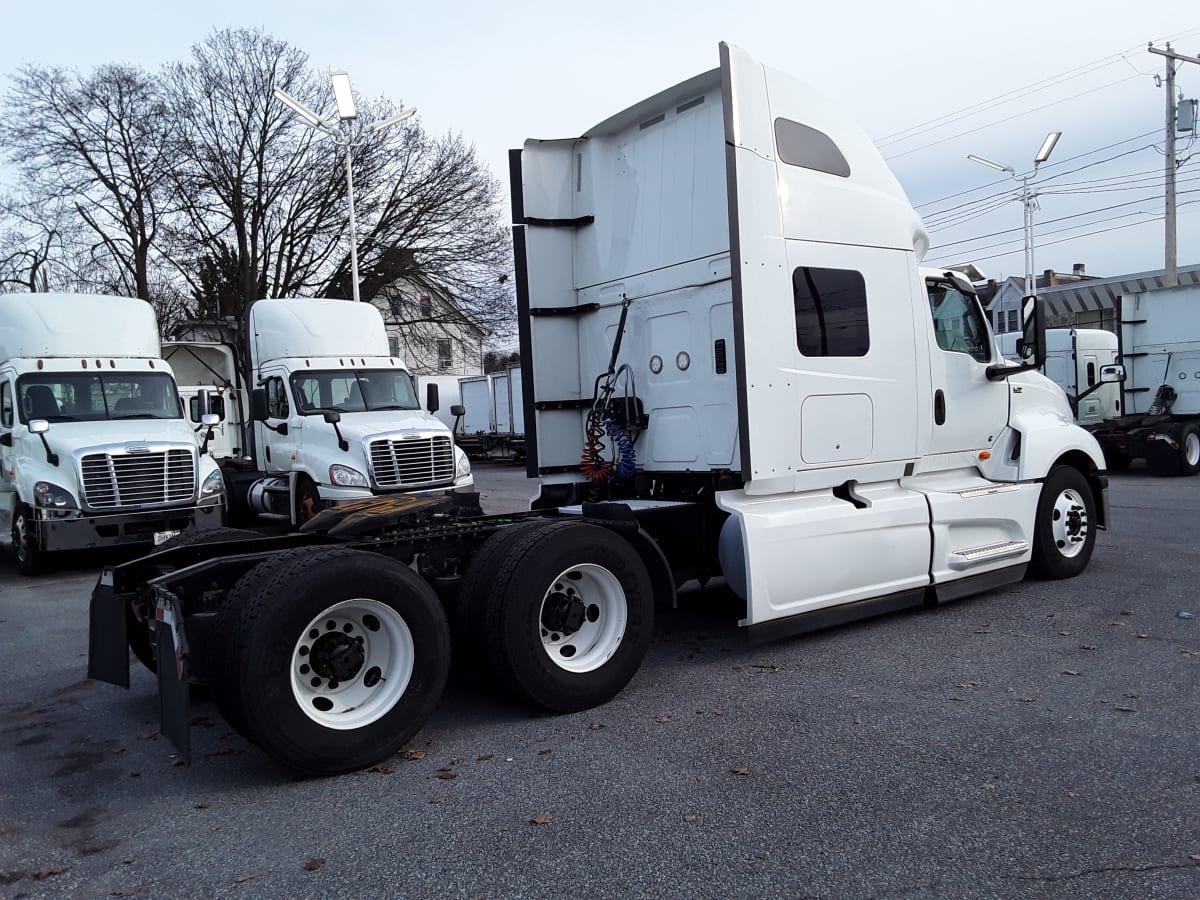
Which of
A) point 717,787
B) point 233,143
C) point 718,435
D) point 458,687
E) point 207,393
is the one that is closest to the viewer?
point 717,787

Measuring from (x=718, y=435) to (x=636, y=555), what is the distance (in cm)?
129

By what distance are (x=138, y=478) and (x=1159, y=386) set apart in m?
18.4

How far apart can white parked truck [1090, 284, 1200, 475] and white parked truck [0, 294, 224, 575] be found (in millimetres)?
16395

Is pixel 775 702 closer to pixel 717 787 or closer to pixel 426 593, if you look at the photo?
pixel 717 787

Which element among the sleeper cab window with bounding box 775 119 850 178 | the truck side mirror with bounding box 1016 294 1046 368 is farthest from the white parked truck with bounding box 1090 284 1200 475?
the sleeper cab window with bounding box 775 119 850 178

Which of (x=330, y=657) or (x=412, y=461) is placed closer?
(x=330, y=657)

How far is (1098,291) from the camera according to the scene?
35875 millimetres

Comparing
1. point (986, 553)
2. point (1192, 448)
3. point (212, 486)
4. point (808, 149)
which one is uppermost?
point (808, 149)

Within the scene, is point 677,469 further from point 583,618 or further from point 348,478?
point 348,478

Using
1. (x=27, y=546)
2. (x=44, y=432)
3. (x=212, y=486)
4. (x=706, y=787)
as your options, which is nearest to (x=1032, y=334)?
(x=706, y=787)

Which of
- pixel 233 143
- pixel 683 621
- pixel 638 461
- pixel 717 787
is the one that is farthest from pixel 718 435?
pixel 233 143

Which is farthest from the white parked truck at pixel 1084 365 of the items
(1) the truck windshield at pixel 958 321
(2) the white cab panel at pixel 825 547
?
(2) the white cab panel at pixel 825 547

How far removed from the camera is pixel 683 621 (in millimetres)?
7547

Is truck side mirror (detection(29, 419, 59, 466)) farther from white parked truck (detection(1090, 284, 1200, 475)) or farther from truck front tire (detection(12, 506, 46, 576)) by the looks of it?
white parked truck (detection(1090, 284, 1200, 475))
